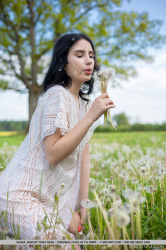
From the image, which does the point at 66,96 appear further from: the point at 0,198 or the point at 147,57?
the point at 147,57

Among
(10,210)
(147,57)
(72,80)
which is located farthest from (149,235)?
(147,57)

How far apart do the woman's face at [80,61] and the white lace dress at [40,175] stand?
14cm

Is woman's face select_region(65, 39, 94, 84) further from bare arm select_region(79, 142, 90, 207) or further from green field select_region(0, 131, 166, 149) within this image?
green field select_region(0, 131, 166, 149)

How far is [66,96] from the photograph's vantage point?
63.9 inches

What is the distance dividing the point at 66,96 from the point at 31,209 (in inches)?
30.5

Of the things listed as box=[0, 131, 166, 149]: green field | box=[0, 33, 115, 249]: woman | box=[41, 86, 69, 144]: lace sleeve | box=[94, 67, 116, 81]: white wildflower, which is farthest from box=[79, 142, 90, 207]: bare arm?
box=[0, 131, 166, 149]: green field

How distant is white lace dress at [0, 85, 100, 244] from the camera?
138cm

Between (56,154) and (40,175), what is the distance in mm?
221

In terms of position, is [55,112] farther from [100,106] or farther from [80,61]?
[80,61]

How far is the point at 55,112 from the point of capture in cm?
150

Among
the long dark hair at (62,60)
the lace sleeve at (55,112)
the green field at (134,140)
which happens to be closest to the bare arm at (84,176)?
the lace sleeve at (55,112)

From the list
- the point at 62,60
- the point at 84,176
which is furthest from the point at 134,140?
the point at 62,60

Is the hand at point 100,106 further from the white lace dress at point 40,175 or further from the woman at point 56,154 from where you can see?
the white lace dress at point 40,175

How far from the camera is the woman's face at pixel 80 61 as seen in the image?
5.31 feet
